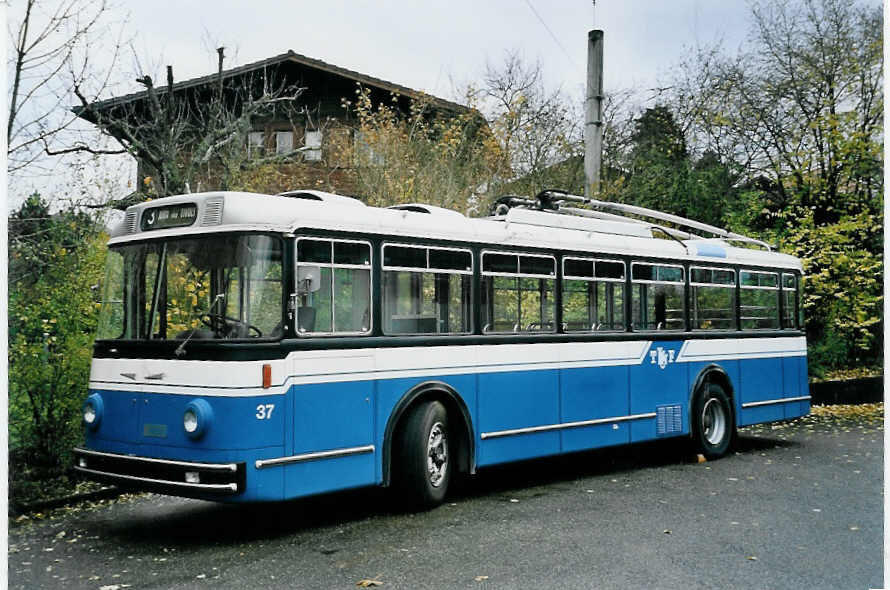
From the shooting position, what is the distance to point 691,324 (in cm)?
1309

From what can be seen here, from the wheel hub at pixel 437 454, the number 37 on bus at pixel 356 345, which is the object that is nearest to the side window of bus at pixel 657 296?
the number 37 on bus at pixel 356 345

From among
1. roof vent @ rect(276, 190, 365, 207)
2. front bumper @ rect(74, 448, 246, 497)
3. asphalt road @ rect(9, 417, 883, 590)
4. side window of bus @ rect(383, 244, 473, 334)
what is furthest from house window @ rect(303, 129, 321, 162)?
front bumper @ rect(74, 448, 246, 497)

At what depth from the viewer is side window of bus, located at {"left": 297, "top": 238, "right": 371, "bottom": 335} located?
820cm

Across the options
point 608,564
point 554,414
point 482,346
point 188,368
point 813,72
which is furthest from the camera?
point 813,72

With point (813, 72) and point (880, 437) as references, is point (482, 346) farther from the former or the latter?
point (813, 72)

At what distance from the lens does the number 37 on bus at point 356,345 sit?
25.9 feet

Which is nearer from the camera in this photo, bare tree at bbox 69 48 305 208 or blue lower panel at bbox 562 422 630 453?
blue lower panel at bbox 562 422 630 453

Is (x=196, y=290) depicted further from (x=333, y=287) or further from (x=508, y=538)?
(x=508, y=538)

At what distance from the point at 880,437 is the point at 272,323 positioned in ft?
36.1

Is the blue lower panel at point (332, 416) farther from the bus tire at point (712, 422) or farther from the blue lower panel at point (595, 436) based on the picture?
the bus tire at point (712, 422)

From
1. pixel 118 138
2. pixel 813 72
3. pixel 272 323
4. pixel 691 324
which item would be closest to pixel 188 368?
pixel 272 323

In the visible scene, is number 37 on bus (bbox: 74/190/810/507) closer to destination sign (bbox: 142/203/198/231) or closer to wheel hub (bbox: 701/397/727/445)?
destination sign (bbox: 142/203/198/231)

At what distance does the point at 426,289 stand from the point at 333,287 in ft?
4.12

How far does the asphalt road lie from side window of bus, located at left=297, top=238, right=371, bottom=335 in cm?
172
